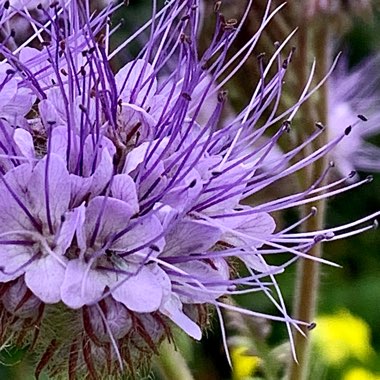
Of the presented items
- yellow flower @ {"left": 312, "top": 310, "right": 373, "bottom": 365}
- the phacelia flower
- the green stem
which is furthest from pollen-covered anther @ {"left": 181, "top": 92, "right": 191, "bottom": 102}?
yellow flower @ {"left": 312, "top": 310, "right": 373, "bottom": 365}

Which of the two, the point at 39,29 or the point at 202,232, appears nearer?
the point at 202,232

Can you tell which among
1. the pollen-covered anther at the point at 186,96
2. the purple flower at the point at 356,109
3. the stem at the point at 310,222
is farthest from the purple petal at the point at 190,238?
the purple flower at the point at 356,109

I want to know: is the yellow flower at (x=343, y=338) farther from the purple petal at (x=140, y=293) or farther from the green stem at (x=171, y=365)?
the purple petal at (x=140, y=293)

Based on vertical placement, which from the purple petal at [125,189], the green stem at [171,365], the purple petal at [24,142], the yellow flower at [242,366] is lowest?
the yellow flower at [242,366]

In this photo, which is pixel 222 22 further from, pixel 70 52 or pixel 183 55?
pixel 70 52

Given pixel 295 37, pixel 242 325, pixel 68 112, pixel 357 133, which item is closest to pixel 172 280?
pixel 68 112

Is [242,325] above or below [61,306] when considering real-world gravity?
below
